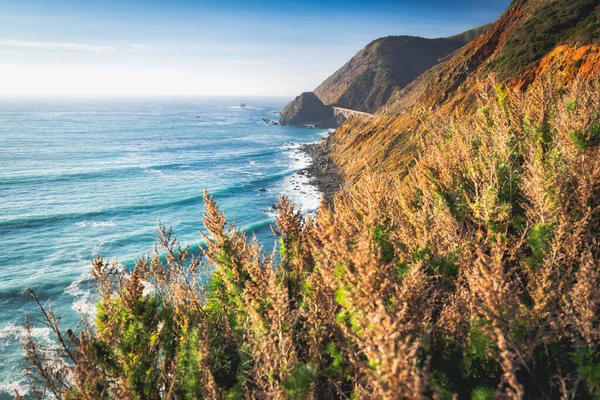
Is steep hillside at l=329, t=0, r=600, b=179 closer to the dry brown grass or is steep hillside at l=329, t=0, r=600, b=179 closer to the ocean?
the ocean

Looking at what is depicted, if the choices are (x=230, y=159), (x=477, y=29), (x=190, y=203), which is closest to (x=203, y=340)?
(x=190, y=203)

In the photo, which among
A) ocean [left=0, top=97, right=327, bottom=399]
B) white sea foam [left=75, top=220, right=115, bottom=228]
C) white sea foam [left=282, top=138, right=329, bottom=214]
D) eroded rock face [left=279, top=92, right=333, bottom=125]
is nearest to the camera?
ocean [left=0, top=97, right=327, bottom=399]

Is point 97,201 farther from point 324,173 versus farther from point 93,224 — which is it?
point 324,173

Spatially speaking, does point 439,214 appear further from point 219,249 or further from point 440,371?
point 219,249

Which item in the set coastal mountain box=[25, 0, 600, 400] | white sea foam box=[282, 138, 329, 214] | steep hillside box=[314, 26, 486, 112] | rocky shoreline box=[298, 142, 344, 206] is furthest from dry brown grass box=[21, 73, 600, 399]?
steep hillside box=[314, 26, 486, 112]

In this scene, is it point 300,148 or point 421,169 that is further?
point 300,148

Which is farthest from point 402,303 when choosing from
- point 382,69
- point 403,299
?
point 382,69

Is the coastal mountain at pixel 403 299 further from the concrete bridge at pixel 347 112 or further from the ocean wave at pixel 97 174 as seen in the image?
the concrete bridge at pixel 347 112
